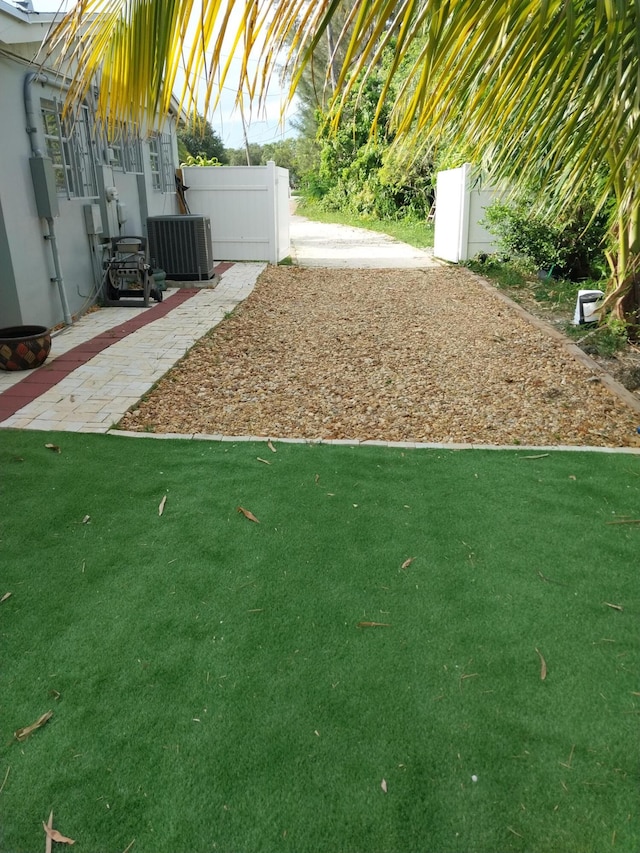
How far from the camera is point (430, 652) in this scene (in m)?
2.49

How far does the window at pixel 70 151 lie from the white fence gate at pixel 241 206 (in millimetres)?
4668

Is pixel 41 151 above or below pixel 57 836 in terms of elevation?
above

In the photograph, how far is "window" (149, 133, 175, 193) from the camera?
1163 cm

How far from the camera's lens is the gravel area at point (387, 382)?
4773mm

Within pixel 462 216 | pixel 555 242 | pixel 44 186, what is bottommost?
pixel 555 242

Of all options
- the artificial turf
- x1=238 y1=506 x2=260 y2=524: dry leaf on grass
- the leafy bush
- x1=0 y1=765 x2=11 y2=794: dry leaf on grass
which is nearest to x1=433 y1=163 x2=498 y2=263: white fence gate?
the leafy bush

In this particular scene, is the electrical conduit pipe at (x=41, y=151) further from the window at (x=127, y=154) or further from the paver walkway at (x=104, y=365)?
the window at (x=127, y=154)

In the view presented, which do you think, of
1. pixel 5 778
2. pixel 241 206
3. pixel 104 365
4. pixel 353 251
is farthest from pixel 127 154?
pixel 5 778

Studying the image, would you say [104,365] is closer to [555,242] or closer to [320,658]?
[320,658]

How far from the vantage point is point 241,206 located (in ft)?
42.9

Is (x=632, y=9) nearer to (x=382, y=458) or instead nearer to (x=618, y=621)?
(x=618, y=621)

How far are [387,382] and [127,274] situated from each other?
4793 millimetres

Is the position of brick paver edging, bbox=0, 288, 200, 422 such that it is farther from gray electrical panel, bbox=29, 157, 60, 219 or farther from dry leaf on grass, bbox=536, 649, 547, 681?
dry leaf on grass, bbox=536, 649, 547, 681

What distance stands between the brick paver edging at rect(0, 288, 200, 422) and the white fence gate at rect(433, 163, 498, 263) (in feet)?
20.7
